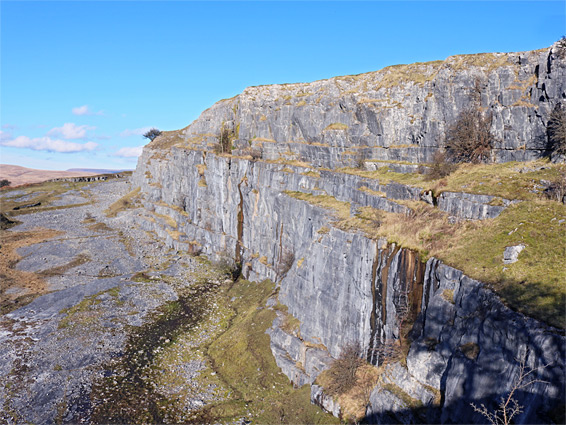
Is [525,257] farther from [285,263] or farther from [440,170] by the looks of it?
[285,263]

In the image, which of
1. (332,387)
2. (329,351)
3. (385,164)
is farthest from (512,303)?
(385,164)

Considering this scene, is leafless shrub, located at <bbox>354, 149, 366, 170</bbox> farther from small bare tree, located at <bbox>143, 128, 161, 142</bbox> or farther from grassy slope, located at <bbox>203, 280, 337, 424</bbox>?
small bare tree, located at <bbox>143, 128, 161, 142</bbox>

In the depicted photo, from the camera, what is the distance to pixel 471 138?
3275cm

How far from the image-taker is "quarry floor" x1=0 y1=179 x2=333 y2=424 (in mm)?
25188

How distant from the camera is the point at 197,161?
6300 cm

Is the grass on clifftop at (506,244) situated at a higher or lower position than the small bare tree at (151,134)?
lower

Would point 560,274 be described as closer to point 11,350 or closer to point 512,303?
point 512,303

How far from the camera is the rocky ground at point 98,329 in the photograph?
26000 mm

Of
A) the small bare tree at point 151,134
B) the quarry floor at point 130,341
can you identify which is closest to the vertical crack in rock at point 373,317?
the quarry floor at point 130,341

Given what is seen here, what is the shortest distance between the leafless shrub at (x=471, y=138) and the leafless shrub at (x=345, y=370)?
19.8 meters

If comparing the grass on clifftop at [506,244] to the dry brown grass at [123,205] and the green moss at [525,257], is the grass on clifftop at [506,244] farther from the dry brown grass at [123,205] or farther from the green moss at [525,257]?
the dry brown grass at [123,205]

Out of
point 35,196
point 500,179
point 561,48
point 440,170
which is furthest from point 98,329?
point 35,196

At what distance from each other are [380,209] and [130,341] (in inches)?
975

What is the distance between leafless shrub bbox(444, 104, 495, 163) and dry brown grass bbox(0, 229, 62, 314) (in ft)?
155
